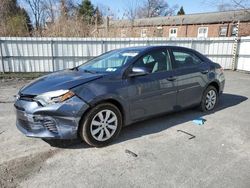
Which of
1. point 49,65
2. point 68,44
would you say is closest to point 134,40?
point 68,44

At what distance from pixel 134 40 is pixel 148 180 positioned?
30.8ft

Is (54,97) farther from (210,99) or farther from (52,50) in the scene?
(52,50)

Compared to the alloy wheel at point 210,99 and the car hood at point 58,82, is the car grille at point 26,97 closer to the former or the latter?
the car hood at point 58,82

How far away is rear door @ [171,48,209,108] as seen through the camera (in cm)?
449

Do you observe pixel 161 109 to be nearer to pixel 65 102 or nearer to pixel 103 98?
pixel 103 98

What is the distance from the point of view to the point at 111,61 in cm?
430

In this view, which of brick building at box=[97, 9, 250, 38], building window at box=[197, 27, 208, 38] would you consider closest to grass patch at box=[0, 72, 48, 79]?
brick building at box=[97, 9, 250, 38]

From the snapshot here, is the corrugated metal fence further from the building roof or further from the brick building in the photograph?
the building roof

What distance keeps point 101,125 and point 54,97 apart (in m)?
0.82

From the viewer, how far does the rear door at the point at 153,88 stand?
380 cm

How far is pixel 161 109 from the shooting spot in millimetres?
4258

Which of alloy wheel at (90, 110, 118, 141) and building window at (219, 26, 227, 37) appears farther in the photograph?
building window at (219, 26, 227, 37)

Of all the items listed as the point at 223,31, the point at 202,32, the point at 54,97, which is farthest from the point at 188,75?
Answer: the point at 202,32

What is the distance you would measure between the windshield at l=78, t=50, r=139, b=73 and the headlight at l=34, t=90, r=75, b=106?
0.89 m
